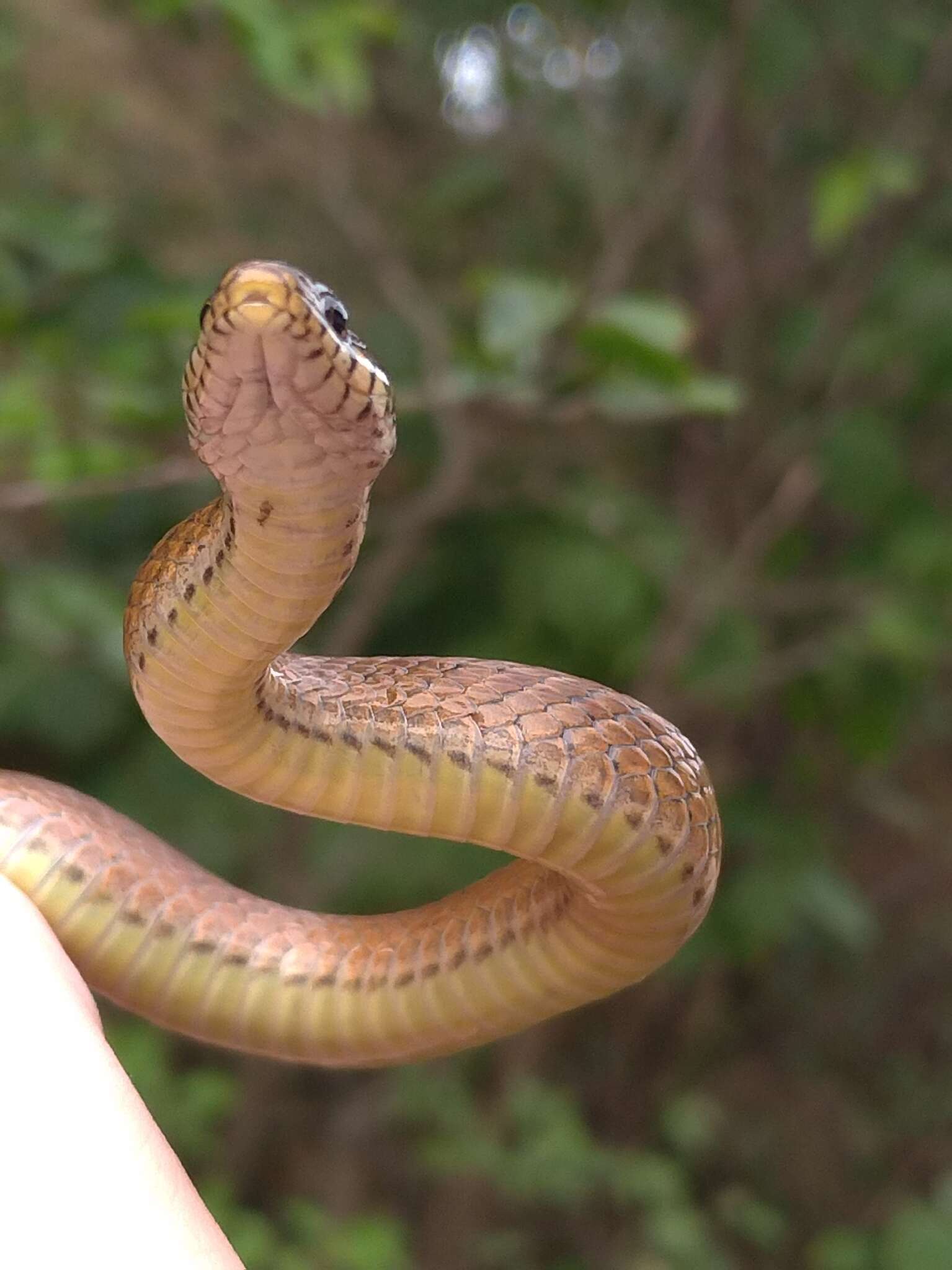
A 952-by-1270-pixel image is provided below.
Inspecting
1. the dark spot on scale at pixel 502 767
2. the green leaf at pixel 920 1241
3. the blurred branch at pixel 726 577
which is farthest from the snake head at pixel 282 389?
the green leaf at pixel 920 1241

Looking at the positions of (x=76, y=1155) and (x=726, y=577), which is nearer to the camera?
(x=76, y=1155)

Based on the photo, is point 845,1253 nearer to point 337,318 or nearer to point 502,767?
point 502,767

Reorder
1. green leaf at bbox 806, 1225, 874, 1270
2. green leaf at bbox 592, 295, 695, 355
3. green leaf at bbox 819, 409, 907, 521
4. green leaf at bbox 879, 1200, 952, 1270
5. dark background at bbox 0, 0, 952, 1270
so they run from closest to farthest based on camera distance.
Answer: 1. green leaf at bbox 592, 295, 695, 355
2. dark background at bbox 0, 0, 952, 1270
3. green leaf at bbox 879, 1200, 952, 1270
4. green leaf at bbox 819, 409, 907, 521
5. green leaf at bbox 806, 1225, 874, 1270

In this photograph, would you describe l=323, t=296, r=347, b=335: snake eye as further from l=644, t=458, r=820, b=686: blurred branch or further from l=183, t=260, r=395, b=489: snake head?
l=644, t=458, r=820, b=686: blurred branch

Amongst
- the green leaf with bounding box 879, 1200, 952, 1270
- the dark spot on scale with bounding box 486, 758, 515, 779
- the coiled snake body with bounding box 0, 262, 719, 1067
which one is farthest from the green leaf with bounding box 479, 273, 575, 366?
the green leaf with bounding box 879, 1200, 952, 1270

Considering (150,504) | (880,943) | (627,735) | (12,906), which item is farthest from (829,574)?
(12,906)

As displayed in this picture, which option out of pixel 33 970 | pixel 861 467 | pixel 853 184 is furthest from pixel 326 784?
pixel 861 467

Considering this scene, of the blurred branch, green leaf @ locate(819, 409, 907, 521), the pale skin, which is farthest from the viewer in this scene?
the blurred branch
